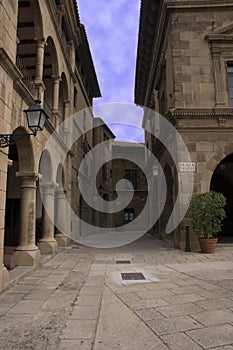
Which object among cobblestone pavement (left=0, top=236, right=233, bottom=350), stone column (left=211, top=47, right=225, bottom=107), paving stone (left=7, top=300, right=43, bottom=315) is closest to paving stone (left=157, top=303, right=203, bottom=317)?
cobblestone pavement (left=0, top=236, right=233, bottom=350)

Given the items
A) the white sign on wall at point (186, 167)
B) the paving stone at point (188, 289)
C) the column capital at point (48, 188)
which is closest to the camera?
the paving stone at point (188, 289)

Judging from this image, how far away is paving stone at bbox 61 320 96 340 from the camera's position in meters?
3.23

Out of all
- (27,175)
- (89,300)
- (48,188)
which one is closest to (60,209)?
(48,188)

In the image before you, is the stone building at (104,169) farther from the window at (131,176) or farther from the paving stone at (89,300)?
the paving stone at (89,300)

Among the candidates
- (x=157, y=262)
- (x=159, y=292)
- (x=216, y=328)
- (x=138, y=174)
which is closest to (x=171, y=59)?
(x=157, y=262)

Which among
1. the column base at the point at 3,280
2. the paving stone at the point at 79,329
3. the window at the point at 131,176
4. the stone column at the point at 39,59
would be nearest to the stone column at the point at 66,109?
the stone column at the point at 39,59

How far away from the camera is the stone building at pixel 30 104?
555 cm

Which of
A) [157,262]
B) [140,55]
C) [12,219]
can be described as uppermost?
[140,55]

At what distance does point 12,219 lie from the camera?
1141 centimetres

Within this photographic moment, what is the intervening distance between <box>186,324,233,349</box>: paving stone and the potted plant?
20.7 ft

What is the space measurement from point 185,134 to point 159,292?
713 centimetres

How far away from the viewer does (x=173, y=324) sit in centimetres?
349

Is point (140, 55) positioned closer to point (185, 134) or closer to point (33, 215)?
point (185, 134)

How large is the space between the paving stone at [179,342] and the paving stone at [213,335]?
7cm
